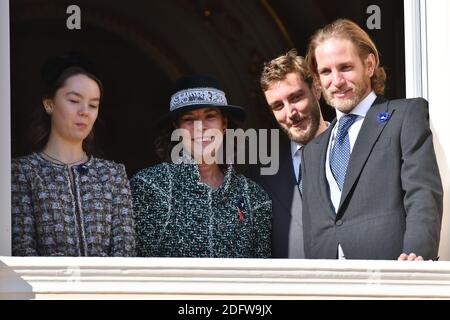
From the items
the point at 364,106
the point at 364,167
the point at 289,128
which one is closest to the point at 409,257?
the point at 364,167

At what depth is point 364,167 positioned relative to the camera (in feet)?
27.2

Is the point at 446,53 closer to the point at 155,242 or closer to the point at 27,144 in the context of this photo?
the point at 155,242

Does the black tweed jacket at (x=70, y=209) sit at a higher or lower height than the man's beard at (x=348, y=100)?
lower

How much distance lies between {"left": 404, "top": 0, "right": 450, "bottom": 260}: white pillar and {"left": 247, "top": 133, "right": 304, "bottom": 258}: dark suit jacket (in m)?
0.96

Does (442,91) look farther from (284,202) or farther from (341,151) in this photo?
(284,202)

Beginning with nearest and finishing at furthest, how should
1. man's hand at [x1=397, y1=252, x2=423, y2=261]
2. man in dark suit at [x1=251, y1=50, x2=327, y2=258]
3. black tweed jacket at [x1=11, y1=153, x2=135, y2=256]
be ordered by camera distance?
man's hand at [x1=397, y1=252, x2=423, y2=261]
black tweed jacket at [x1=11, y1=153, x2=135, y2=256]
man in dark suit at [x1=251, y1=50, x2=327, y2=258]

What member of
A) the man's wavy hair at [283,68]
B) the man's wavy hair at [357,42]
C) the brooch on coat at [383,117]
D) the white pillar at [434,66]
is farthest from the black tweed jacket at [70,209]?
the white pillar at [434,66]

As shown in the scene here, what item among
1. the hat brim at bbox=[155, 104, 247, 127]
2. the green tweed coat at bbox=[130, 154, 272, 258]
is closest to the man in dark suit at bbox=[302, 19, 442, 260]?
the green tweed coat at bbox=[130, 154, 272, 258]

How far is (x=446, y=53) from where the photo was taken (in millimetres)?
8359

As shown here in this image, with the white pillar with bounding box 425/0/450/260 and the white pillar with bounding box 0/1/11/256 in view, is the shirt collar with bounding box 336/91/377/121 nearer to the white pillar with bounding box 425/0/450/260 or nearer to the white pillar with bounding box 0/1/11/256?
the white pillar with bounding box 425/0/450/260

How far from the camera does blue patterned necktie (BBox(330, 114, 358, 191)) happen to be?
8.38 metres

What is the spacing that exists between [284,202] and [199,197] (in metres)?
0.60

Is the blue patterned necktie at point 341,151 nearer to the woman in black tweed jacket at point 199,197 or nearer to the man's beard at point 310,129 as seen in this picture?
the man's beard at point 310,129

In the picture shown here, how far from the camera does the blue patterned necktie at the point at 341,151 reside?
8.38 metres
